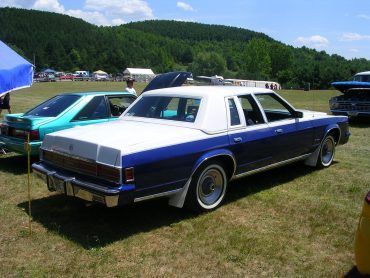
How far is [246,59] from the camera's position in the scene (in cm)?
12962

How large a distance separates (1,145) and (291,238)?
5.47 metres

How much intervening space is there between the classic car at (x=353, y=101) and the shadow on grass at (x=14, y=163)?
1026cm

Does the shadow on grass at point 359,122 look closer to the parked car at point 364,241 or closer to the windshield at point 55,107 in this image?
the windshield at point 55,107

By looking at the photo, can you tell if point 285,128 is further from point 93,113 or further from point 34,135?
point 34,135

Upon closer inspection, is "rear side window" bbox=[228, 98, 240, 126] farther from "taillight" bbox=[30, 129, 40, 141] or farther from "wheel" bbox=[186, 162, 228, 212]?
"taillight" bbox=[30, 129, 40, 141]

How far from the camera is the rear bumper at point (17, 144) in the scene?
7.30 metres

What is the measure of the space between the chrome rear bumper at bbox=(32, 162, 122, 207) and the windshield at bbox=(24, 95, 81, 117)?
230cm

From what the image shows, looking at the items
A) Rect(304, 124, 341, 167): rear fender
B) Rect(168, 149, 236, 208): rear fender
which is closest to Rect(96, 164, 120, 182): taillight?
Rect(168, 149, 236, 208): rear fender

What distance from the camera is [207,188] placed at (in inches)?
219

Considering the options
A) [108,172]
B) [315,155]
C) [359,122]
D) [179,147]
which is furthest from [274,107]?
[359,122]

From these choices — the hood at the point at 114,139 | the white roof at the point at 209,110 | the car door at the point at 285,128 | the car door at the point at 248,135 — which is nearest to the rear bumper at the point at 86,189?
the hood at the point at 114,139

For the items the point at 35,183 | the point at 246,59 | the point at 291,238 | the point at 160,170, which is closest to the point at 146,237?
the point at 160,170

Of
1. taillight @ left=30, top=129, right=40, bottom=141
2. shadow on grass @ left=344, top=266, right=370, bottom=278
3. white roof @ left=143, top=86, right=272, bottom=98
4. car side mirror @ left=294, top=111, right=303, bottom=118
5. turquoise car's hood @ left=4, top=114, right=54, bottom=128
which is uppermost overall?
white roof @ left=143, top=86, right=272, bottom=98

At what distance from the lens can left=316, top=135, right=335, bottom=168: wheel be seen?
7662mm
